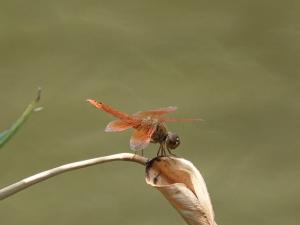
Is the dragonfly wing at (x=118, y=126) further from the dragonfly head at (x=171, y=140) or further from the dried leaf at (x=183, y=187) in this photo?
the dried leaf at (x=183, y=187)

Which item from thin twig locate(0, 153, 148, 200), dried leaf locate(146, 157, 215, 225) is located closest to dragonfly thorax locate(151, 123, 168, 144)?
dried leaf locate(146, 157, 215, 225)

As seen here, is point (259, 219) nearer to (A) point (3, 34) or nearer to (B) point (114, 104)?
(B) point (114, 104)

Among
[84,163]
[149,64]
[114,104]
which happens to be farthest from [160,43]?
[84,163]

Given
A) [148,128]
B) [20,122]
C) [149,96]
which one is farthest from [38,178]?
[149,96]

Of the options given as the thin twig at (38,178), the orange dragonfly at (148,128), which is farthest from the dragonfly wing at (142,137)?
the thin twig at (38,178)

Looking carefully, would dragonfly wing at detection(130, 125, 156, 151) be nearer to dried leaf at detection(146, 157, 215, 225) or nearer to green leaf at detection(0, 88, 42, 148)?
dried leaf at detection(146, 157, 215, 225)

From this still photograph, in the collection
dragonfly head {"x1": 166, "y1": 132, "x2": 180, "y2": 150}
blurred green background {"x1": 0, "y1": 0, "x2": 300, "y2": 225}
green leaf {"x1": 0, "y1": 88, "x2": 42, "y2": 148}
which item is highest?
blurred green background {"x1": 0, "y1": 0, "x2": 300, "y2": 225}
